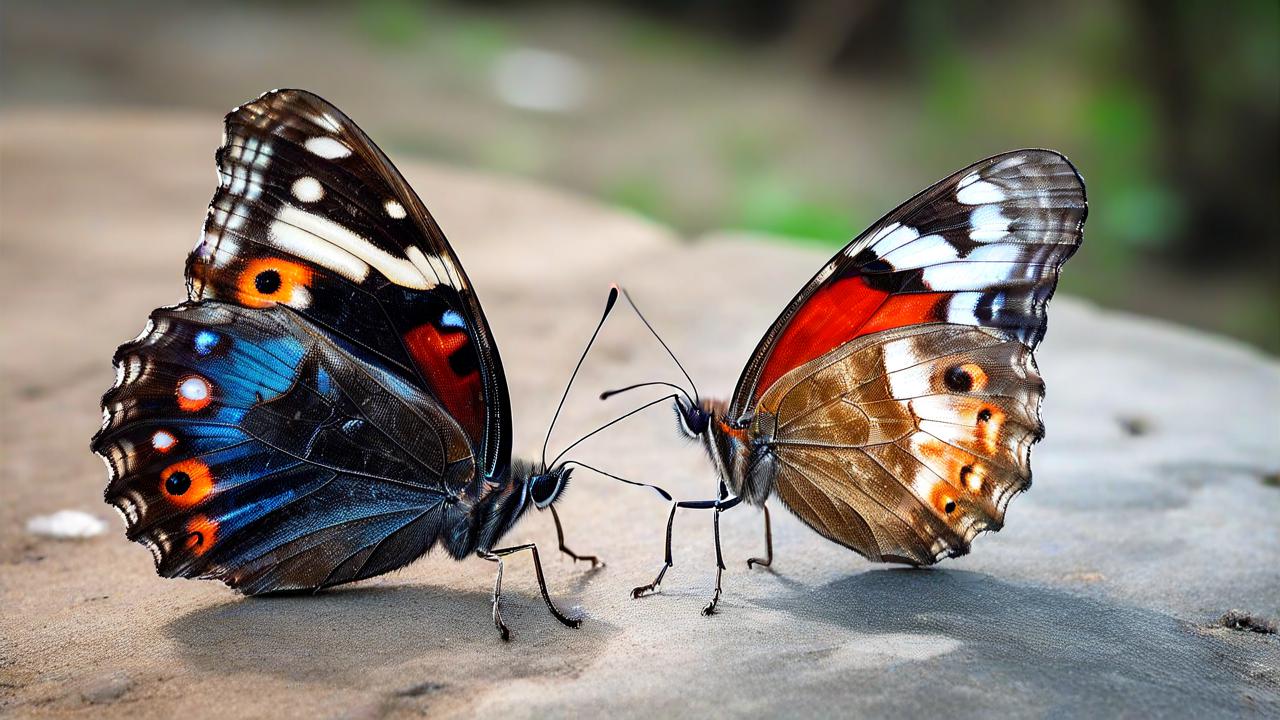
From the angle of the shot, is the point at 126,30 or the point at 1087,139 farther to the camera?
the point at 126,30

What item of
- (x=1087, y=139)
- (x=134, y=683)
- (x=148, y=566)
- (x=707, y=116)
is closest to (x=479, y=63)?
(x=707, y=116)

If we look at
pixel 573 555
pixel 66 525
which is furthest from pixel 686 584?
pixel 66 525

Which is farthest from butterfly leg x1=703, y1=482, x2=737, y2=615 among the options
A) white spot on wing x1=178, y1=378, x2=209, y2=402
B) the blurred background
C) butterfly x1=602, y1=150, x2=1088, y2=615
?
the blurred background

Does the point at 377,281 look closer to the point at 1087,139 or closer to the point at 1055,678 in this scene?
the point at 1055,678

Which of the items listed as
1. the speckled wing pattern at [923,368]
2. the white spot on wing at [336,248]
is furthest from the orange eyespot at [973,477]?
the white spot on wing at [336,248]

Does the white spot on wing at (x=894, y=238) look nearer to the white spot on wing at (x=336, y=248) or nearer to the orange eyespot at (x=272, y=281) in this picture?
the white spot on wing at (x=336, y=248)

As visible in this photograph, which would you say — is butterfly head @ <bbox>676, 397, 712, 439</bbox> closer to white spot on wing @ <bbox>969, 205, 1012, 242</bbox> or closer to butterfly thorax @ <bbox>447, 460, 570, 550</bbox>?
butterfly thorax @ <bbox>447, 460, 570, 550</bbox>

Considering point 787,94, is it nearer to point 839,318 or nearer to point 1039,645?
point 839,318
